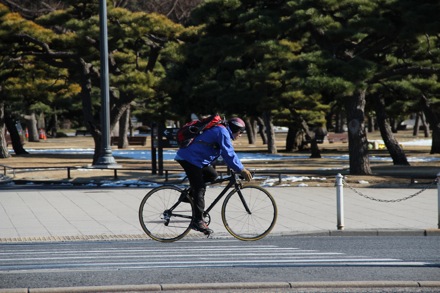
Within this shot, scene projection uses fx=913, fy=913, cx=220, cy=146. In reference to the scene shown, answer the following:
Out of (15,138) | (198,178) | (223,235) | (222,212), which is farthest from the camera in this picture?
(15,138)

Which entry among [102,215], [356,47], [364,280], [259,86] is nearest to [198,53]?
[356,47]

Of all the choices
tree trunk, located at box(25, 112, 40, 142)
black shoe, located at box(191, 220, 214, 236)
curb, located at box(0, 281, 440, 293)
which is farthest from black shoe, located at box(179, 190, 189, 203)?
tree trunk, located at box(25, 112, 40, 142)

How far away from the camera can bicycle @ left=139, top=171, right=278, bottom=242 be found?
39.6 ft

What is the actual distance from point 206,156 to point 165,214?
1002mm

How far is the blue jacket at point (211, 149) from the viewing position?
38.4ft

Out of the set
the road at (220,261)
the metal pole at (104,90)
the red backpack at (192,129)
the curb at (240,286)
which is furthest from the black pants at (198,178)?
→ the metal pole at (104,90)

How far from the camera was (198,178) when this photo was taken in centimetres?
1186

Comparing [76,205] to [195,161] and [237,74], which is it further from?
[237,74]

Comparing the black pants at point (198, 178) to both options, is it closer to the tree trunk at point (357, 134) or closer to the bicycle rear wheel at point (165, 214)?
the bicycle rear wheel at point (165, 214)

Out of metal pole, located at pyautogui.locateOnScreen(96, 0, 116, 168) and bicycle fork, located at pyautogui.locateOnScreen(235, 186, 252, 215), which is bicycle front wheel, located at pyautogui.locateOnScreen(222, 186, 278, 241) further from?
metal pole, located at pyautogui.locateOnScreen(96, 0, 116, 168)

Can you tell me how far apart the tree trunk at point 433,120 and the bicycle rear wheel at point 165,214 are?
2868cm

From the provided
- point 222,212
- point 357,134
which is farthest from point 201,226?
point 357,134

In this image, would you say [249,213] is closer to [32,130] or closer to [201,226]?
[201,226]

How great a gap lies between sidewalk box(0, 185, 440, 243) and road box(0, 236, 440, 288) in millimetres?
754
